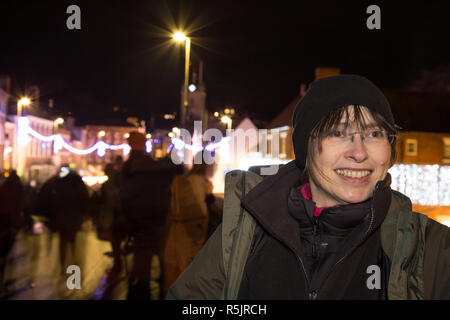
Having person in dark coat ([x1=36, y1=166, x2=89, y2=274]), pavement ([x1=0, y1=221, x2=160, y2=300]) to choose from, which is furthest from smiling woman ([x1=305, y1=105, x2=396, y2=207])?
person in dark coat ([x1=36, y1=166, x2=89, y2=274])

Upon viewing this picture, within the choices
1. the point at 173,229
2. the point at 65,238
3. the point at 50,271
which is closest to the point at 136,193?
the point at 173,229

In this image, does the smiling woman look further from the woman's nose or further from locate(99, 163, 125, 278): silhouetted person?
locate(99, 163, 125, 278): silhouetted person

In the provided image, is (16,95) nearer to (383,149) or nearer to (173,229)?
(173,229)

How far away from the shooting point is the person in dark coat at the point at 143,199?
19.5 feet

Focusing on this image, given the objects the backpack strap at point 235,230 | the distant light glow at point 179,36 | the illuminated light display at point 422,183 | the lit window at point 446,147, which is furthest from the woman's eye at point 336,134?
the lit window at point 446,147

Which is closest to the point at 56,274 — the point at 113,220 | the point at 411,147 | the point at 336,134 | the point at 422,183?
the point at 113,220

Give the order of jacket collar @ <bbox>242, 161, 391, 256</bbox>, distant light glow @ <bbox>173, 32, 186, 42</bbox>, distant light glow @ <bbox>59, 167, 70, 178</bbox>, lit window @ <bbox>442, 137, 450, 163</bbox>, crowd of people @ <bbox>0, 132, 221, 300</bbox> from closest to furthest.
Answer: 1. jacket collar @ <bbox>242, 161, 391, 256</bbox>
2. crowd of people @ <bbox>0, 132, 221, 300</bbox>
3. distant light glow @ <bbox>59, 167, 70, 178</bbox>
4. distant light glow @ <bbox>173, 32, 186, 42</bbox>
5. lit window @ <bbox>442, 137, 450, 163</bbox>

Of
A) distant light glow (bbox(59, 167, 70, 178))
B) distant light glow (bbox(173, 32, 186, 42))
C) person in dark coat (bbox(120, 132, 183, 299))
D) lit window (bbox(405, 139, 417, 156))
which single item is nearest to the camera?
person in dark coat (bbox(120, 132, 183, 299))

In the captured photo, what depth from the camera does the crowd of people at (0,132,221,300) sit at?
18.6 feet

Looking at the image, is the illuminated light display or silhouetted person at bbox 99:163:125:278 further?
silhouetted person at bbox 99:163:125:278

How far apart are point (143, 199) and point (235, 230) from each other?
13.8ft

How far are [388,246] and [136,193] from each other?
4.67 m
